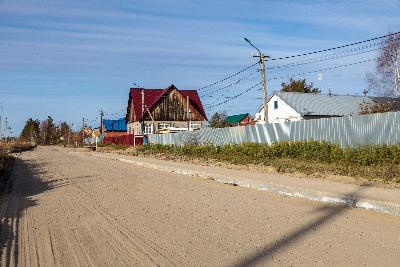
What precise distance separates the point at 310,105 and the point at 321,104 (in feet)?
3.88

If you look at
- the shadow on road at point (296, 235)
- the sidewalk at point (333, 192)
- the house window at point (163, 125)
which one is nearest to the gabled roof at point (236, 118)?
the house window at point (163, 125)

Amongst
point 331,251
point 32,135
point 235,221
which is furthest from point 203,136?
point 32,135

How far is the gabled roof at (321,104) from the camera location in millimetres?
43719

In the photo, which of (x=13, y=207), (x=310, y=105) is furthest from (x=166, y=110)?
(x=13, y=207)

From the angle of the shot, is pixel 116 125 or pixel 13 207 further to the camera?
pixel 116 125

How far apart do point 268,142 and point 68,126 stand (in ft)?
384

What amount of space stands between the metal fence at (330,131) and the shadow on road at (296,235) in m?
8.45

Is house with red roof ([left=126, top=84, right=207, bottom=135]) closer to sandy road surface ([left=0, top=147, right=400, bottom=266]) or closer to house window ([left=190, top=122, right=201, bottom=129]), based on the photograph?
house window ([left=190, top=122, right=201, bottom=129])

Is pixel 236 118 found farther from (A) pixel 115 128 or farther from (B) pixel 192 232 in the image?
(B) pixel 192 232

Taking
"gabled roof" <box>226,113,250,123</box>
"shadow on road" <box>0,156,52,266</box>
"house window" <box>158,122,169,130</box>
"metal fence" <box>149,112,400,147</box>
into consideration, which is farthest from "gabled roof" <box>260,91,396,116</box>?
"shadow on road" <box>0,156,52,266</box>

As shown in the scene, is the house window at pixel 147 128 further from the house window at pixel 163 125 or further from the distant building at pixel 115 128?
the distant building at pixel 115 128

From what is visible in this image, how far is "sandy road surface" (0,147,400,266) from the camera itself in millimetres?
5633

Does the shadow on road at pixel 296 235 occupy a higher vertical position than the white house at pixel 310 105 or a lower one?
lower

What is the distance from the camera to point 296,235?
22.1 feet
